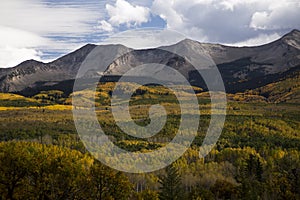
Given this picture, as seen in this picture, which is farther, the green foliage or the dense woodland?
the dense woodland

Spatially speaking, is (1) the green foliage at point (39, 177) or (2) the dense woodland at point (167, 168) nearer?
(1) the green foliage at point (39, 177)

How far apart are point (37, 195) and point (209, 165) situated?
8258 cm

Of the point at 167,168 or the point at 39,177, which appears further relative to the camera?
the point at 167,168

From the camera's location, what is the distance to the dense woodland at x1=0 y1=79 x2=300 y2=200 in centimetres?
4225

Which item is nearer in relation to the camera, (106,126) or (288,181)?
(288,181)

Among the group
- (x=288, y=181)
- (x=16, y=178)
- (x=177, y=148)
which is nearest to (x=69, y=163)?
(x=16, y=178)

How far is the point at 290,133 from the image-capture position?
169 m

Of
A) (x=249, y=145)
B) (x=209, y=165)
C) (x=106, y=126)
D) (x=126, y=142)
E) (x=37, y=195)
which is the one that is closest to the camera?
(x=37, y=195)

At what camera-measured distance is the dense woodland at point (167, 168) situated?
42.2 meters

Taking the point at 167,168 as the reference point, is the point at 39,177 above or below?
above

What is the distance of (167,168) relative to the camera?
96562 mm

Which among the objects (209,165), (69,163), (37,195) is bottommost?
(209,165)

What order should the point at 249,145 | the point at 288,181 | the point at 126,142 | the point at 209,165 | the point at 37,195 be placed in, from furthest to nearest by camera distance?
1. the point at 126,142
2. the point at 249,145
3. the point at 209,165
4. the point at 288,181
5. the point at 37,195

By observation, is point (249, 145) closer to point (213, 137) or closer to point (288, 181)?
point (213, 137)
